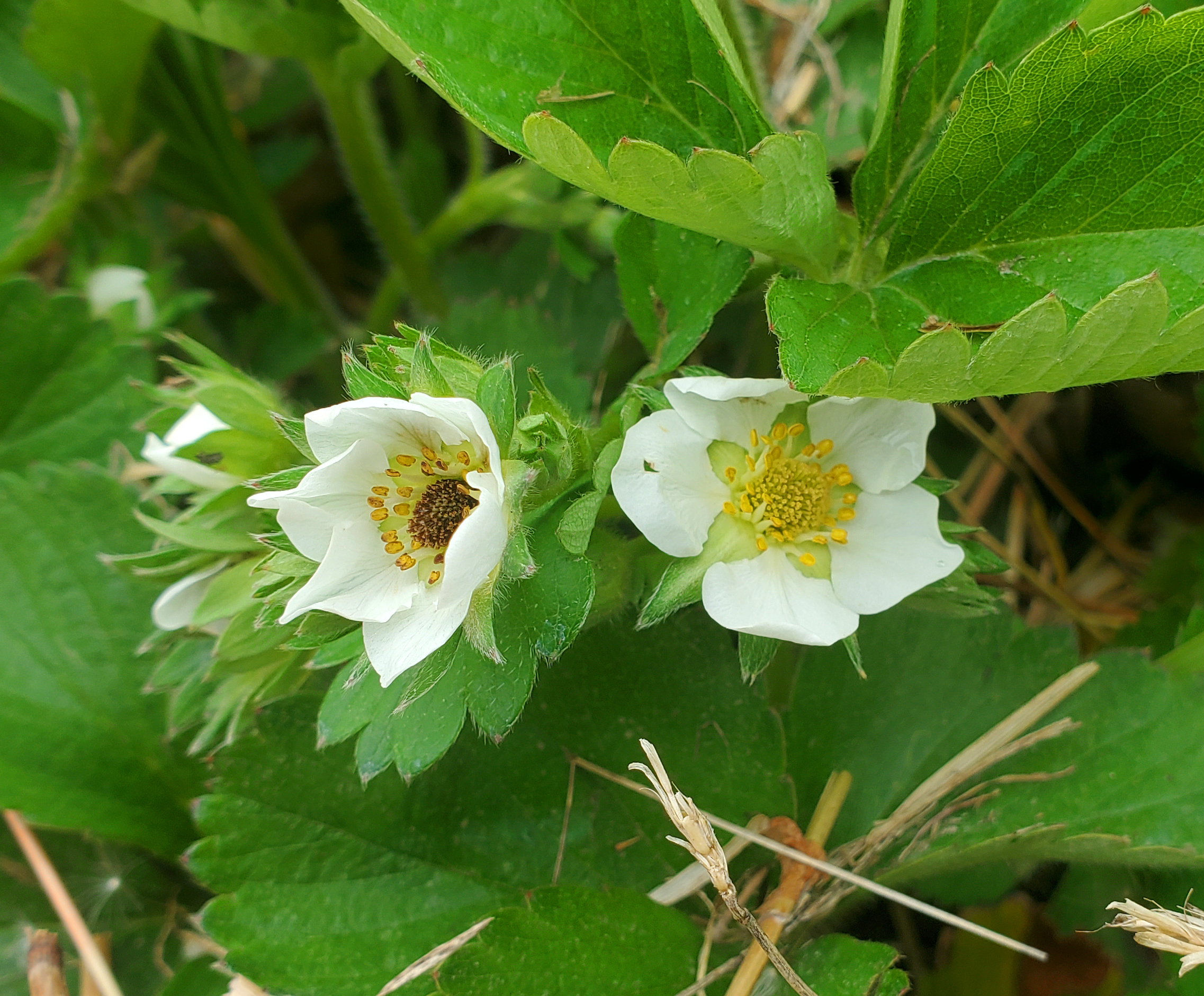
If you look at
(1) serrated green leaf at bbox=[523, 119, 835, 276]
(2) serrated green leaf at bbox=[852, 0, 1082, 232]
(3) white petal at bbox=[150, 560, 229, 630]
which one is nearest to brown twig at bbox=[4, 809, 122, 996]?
(3) white petal at bbox=[150, 560, 229, 630]

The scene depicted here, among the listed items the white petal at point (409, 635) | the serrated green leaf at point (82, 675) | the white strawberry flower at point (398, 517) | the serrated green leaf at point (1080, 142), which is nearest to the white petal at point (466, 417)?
the white strawberry flower at point (398, 517)

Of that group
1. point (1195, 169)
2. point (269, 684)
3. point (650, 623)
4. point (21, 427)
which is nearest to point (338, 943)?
point (269, 684)

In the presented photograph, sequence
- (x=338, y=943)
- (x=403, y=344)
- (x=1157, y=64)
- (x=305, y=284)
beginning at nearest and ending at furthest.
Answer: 1. (x=1157, y=64)
2. (x=403, y=344)
3. (x=338, y=943)
4. (x=305, y=284)

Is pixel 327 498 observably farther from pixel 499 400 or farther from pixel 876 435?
pixel 876 435

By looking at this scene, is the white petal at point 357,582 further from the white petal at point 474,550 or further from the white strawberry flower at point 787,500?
the white strawberry flower at point 787,500

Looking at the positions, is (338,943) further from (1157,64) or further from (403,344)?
(1157,64)

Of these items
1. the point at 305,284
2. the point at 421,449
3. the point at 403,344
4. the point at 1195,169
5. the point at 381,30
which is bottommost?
the point at 305,284

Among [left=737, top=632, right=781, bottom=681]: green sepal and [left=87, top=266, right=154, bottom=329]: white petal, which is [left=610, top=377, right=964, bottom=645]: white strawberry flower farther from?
[left=87, top=266, right=154, bottom=329]: white petal
